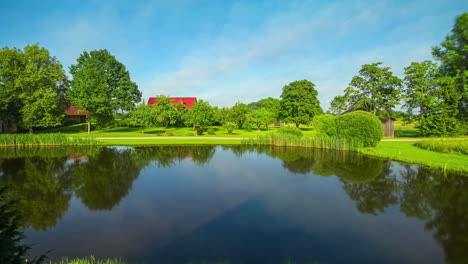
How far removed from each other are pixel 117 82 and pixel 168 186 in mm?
37935

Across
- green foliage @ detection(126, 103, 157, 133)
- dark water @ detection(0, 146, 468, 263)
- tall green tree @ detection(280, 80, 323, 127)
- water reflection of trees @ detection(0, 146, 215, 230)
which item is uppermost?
tall green tree @ detection(280, 80, 323, 127)

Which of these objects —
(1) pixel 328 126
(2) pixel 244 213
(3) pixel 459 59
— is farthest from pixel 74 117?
(3) pixel 459 59

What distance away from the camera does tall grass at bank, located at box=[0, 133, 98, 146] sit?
2194 centimetres

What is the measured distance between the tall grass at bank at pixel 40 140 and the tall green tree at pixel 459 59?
43972 millimetres

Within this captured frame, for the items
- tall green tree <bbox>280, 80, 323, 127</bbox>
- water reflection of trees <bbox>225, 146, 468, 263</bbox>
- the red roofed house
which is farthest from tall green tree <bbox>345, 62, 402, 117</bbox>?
the red roofed house

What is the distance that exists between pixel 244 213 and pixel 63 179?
9438 mm

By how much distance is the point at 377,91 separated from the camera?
36.7 meters

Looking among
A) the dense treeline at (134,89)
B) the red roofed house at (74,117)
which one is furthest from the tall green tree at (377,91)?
the red roofed house at (74,117)

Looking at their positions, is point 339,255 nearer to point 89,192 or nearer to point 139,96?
point 89,192

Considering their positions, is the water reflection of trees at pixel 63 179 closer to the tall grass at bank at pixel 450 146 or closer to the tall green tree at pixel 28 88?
the tall green tree at pixel 28 88

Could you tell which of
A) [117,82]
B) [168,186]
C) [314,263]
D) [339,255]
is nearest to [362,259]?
[339,255]

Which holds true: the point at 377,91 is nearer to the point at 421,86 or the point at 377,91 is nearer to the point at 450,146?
the point at 421,86

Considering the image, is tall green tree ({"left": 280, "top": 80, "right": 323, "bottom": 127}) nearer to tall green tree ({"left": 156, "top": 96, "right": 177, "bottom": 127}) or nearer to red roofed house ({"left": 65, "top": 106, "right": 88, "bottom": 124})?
tall green tree ({"left": 156, "top": 96, "right": 177, "bottom": 127})

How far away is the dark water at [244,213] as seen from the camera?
5.52 metres
